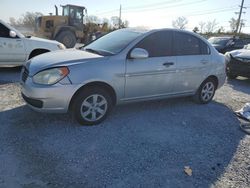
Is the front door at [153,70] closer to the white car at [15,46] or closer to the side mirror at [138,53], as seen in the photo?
the side mirror at [138,53]

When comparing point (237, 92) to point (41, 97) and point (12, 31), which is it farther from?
point (12, 31)

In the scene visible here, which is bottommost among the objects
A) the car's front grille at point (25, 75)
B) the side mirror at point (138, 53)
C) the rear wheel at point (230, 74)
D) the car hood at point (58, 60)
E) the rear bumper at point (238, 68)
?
the rear wheel at point (230, 74)

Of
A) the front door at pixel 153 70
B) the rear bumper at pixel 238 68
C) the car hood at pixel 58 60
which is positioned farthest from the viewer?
the rear bumper at pixel 238 68

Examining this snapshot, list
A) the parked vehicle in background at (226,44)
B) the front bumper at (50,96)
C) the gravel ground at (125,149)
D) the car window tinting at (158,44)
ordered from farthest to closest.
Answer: the parked vehicle in background at (226,44) → the car window tinting at (158,44) → the front bumper at (50,96) → the gravel ground at (125,149)

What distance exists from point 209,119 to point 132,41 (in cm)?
218

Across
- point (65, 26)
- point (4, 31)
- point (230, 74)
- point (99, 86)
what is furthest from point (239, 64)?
point (65, 26)

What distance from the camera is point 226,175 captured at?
3.10m

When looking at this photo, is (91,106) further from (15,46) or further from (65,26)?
(65,26)

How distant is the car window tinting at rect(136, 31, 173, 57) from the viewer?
14.9ft

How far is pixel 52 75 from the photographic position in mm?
3746

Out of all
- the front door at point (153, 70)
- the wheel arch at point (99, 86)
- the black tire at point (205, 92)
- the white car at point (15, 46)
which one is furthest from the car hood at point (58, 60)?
the white car at point (15, 46)

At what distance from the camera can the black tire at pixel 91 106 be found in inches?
155

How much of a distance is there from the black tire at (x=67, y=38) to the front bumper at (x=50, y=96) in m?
13.2

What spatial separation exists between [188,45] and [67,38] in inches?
505
